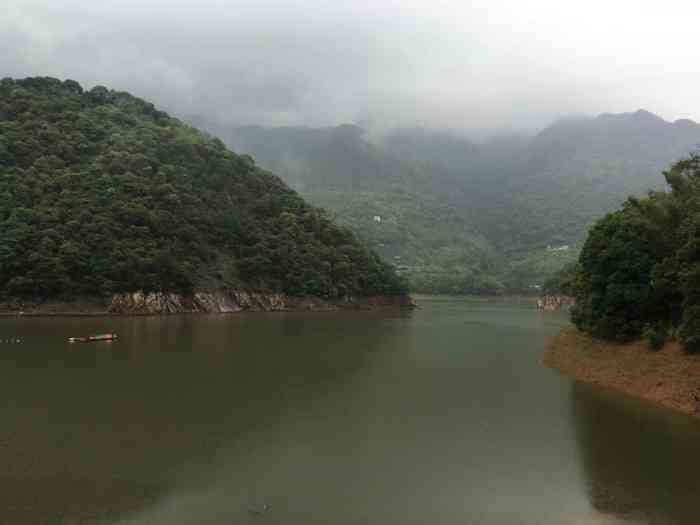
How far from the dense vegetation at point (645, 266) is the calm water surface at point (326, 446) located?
5038mm

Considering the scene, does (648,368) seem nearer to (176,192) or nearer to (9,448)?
(9,448)

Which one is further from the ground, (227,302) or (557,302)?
(227,302)

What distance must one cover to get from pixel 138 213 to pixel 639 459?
283 feet

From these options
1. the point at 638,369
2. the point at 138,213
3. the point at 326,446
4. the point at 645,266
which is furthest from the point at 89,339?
the point at 138,213

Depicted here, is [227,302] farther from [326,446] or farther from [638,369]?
[326,446]

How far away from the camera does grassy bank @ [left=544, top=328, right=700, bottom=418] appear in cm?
2458

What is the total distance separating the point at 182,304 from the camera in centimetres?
8806

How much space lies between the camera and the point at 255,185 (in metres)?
127

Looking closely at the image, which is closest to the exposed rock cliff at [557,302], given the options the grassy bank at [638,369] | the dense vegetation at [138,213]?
the dense vegetation at [138,213]

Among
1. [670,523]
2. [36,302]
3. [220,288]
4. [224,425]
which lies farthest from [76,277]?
[670,523]

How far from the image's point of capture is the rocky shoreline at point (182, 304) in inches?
3002

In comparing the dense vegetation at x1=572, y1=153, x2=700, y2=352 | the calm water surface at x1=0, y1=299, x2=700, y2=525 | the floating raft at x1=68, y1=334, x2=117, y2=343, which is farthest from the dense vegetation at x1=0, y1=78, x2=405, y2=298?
the dense vegetation at x1=572, y1=153, x2=700, y2=352

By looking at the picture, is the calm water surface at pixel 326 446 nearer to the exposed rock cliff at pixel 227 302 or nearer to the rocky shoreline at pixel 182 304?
the rocky shoreline at pixel 182 304

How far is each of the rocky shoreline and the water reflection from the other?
6856cm
